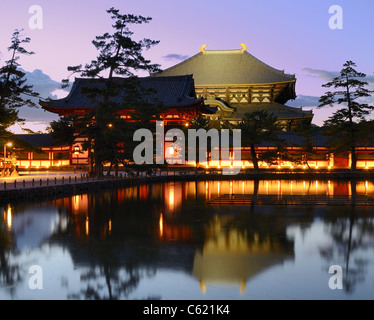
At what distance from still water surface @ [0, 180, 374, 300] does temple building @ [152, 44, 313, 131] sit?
43.9 meters

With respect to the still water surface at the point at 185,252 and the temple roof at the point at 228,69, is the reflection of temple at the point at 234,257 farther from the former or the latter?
the temple roof at the point at 228,69

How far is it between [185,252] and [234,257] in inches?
62.4

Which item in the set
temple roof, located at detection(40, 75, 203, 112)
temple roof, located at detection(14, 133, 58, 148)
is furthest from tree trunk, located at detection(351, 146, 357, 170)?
temple roof, located at detection(14, 133, 58, 148)

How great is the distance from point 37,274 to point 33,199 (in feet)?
57.2

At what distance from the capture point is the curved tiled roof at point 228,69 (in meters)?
71.6

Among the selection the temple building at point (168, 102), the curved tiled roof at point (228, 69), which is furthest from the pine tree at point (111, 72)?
the curved tiled roof at point (228, 69)

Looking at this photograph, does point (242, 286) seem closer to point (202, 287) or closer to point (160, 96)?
point (202, 287)

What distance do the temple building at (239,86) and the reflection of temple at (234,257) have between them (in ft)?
A: 163

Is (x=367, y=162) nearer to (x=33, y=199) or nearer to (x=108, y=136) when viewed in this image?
(x=108, y=136)

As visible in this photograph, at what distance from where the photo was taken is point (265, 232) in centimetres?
1759

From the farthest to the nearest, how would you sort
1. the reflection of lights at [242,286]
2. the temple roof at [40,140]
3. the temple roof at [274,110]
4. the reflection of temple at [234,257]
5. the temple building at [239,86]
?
the temple building at [239,86]
the temple roof at [274,110]
the temple roof at [40,140]
the reflection of temple at [234,257]
the reflection of lights at [242,286]

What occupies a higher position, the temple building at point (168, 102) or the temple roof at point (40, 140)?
the temple building at point (168, 102)

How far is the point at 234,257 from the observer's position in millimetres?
13508

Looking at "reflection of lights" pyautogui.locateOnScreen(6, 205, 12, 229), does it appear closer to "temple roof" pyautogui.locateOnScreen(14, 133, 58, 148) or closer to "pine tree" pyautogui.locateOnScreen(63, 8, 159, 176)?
"pine tree" pyautogui.locateOnScreen(63, 8, 159, 176)
